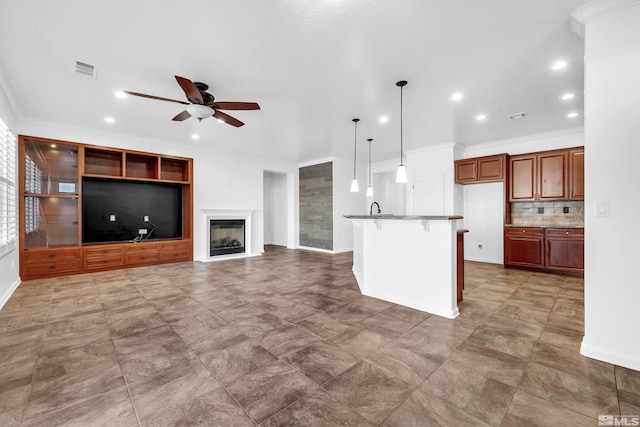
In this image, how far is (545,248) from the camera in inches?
204

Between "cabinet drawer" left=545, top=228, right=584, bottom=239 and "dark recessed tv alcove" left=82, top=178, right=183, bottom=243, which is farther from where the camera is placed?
"dark recessed tv alcove" left=82, top=178, right=183, bottom=243

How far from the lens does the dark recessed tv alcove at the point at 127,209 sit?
548cm

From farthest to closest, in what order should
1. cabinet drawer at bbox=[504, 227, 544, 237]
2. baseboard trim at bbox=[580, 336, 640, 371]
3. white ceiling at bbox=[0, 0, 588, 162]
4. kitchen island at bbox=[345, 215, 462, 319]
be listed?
cabinet drawer at bbox=[504, 227, 544, 237] < kitchen island at bbox=[345, 215, 462, 319] < white ceiling at bbox=[0, 0, 588, 162] < baseboard trim at bbox=[580, 336, 640, 371]

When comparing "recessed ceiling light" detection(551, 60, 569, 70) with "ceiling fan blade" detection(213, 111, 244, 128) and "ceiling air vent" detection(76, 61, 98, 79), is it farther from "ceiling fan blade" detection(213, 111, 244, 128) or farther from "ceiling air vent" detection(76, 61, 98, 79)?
"ceiling air vent" detection(76, 61, 98, 79)

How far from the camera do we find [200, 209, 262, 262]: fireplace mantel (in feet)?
21.7

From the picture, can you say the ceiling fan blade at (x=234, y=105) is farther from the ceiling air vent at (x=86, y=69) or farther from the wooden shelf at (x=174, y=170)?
the wooden shelf at (x=174, y=170)

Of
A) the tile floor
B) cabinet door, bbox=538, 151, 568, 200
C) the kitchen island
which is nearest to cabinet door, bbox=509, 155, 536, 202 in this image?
cabinet door, bbox=538, 151, 568, 200

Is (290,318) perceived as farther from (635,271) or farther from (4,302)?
(4,302)

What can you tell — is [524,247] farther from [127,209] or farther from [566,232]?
[127,209]

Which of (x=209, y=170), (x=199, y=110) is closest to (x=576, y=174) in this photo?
(x=199, y=110)

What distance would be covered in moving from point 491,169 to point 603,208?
4.12 metres

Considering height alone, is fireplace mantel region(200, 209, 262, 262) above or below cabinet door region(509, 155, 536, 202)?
below

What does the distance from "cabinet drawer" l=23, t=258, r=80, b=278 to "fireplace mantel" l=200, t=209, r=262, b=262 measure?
2.34 meters

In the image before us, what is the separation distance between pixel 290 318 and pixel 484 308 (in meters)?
2.39
